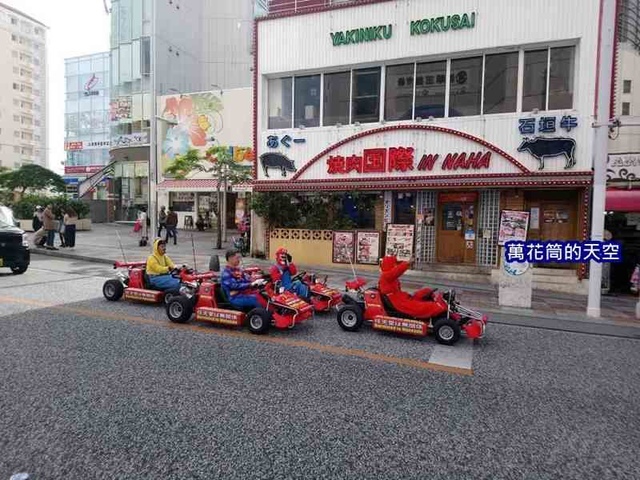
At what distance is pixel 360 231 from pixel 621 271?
7450 mm

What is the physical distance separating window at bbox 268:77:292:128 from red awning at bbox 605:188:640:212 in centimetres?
998

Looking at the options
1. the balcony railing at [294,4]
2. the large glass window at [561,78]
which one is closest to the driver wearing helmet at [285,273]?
the large glass window at [561,78]

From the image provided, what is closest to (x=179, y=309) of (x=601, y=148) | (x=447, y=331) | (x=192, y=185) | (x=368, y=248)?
(x=447, y=331)

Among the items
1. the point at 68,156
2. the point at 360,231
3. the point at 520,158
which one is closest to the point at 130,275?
the point at 360,231

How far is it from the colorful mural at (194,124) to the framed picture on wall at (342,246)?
1517 cm

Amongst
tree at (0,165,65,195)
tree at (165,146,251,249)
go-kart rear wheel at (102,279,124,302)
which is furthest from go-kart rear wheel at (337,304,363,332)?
tree at (0,165,65,195)

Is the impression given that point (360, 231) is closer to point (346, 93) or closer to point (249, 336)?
point (346, 93)

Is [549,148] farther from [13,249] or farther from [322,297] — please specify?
[13,249]

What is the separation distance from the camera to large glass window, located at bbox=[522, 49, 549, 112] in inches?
467

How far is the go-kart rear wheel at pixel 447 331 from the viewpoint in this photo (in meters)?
5.98

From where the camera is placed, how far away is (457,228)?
1310cm

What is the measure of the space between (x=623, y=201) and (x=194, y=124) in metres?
25.8

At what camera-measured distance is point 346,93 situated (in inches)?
554

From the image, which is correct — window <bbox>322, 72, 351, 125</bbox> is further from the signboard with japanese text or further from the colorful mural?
the colorful mural
